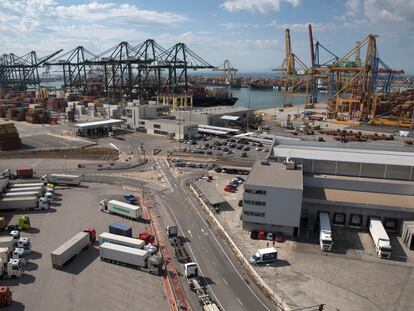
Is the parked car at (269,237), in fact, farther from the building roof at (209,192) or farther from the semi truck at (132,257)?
the semi truck at (132,257)

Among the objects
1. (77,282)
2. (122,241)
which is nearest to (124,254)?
(122,241)

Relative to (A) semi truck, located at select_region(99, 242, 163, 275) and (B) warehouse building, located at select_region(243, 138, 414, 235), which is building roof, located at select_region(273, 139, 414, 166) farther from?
(A) semi truck, located at select_region(99, 242, 163, 275)

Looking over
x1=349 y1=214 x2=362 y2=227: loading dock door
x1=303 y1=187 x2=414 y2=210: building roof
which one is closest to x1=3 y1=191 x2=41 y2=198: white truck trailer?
x1=303 y1=187 x2=414 y2=210: building roof

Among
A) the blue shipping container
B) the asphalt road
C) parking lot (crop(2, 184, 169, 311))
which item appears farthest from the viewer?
the blue shipping container

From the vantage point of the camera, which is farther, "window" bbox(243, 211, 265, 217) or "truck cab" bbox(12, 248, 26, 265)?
"window" bbox(243, 211, 265, 217)

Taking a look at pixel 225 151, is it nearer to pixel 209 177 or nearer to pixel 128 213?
pixel 209 177

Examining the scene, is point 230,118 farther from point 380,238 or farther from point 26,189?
point 380,238
